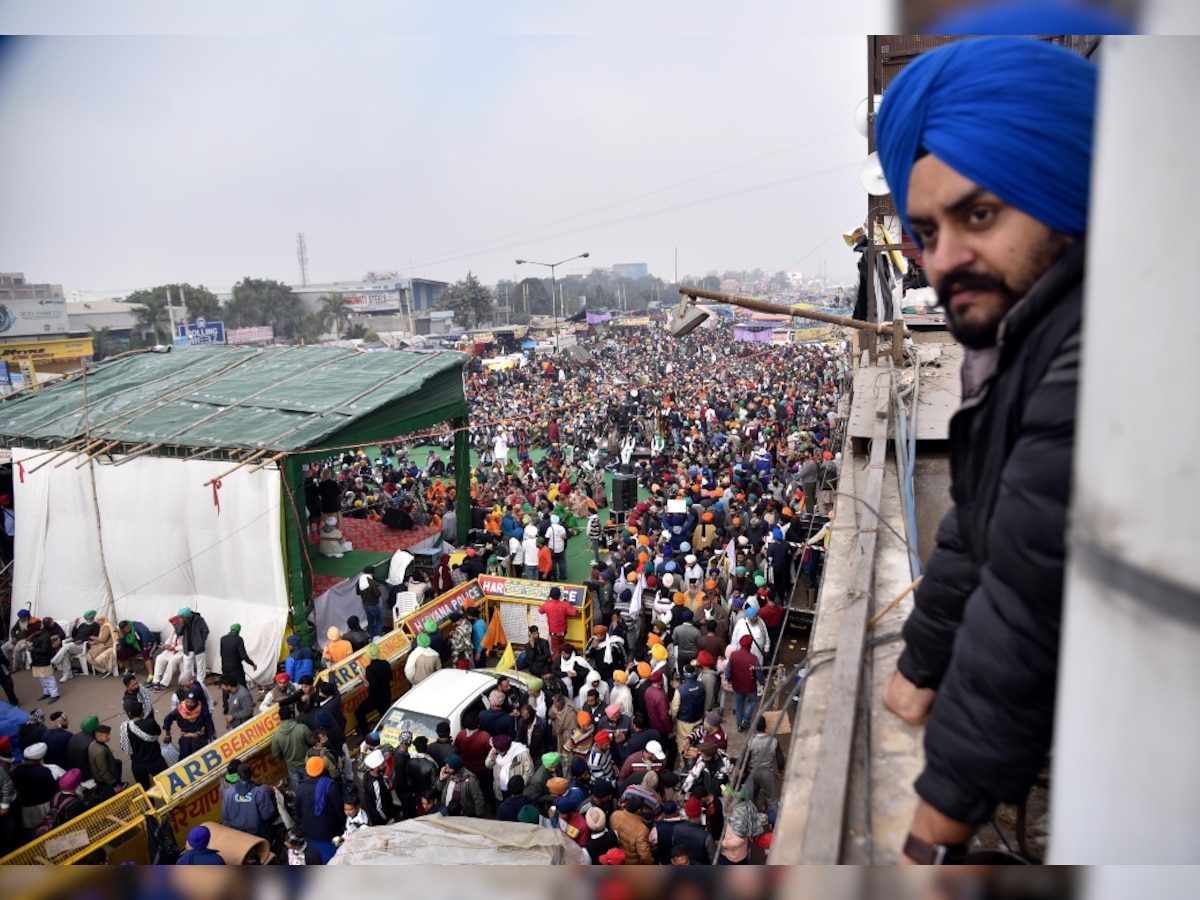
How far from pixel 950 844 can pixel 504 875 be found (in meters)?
0.85

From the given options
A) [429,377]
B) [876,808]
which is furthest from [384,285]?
[876,808]

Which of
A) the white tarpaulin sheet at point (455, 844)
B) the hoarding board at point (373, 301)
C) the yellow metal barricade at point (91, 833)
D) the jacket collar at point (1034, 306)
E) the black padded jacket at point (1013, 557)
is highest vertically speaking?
the hoarding board at point (373, 301)

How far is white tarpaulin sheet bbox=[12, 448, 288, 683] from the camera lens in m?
11.8

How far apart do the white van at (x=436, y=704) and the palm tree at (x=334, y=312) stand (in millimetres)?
58300

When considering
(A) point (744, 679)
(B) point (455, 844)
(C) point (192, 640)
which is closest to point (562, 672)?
(A) point (744, 679)

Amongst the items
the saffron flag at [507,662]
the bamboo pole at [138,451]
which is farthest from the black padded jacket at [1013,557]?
the bamboo pole at [138,451]

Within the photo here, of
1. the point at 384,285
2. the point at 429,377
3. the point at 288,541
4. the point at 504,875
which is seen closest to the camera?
the point at 504,875

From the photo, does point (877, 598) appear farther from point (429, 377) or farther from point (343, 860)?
point (429, 377)

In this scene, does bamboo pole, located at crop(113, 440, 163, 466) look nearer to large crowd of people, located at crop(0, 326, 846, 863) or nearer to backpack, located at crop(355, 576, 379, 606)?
large crowd of people, located at crop(0, 326, 846, 863)

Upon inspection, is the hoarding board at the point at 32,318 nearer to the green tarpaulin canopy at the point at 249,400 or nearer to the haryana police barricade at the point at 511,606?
the green tarpaulin canopy at the point at 249,400

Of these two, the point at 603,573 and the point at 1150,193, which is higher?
the point at 1150,193

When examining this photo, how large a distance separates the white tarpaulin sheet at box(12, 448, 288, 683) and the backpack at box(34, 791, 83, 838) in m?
4.25

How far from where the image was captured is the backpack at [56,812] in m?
6.96

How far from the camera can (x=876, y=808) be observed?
6.02ft
